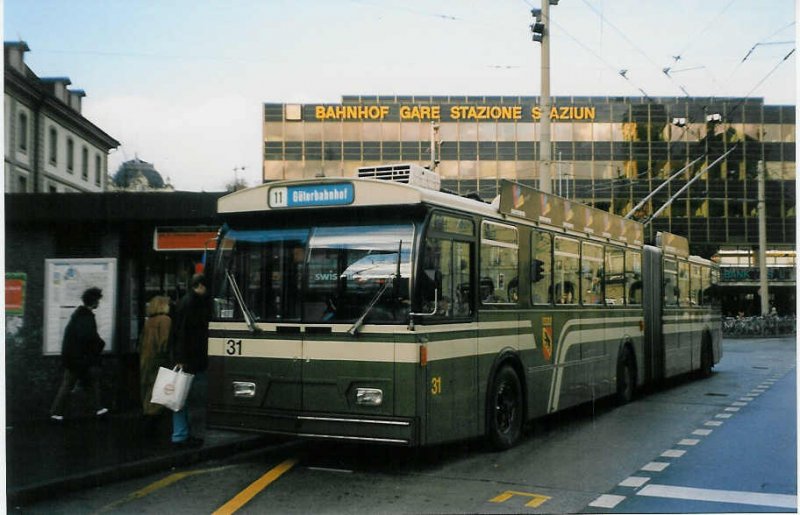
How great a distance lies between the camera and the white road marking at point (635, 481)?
8.46 metres

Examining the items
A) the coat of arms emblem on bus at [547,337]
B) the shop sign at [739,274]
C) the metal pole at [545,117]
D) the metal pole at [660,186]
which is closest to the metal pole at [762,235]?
the shop sign at [739,274]

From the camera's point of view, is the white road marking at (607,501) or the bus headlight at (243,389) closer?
the white road marking at (607,501)

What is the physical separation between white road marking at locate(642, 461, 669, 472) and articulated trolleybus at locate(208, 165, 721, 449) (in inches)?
64.0

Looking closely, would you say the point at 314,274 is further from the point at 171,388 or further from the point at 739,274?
the point at 739,274

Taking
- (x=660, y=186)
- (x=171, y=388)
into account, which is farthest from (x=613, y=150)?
(x=171, y=388)

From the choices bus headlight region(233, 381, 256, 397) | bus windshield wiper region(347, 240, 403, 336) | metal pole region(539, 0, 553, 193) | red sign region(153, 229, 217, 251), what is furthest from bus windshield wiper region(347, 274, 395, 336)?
metal pole region(539, 0, 553, 193)

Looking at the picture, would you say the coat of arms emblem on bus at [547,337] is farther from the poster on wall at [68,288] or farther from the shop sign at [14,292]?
the shop sign at [14,292]

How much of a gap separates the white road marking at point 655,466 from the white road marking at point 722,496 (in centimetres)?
88

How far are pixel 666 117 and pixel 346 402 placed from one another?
58.4 feet

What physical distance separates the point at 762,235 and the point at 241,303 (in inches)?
514

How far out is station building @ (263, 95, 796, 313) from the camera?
1580 centimetres

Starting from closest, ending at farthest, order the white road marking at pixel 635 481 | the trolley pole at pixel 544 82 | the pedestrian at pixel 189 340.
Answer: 1. the white road marking at pixel 635 481
2. the pedestrian at pixel 189 340
3. the trolley pole at pixel 544 82

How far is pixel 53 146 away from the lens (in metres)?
11.4

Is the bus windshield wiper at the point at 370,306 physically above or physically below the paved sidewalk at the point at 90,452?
above
